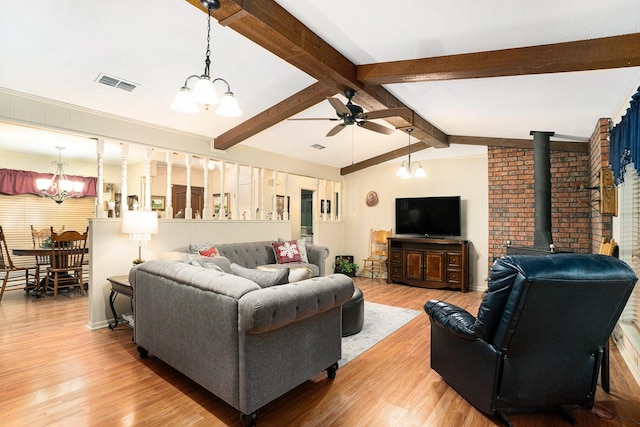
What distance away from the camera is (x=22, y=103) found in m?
3.25

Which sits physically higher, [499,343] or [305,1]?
[305,1]

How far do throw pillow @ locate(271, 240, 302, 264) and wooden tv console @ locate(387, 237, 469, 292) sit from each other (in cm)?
215

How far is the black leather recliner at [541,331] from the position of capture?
5.97ft

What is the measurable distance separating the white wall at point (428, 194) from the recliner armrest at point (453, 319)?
3.98 meters

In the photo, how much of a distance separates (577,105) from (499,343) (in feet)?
9.57

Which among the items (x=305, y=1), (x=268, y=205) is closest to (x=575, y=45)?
(x=305, y=1)

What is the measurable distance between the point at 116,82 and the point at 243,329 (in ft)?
9.46

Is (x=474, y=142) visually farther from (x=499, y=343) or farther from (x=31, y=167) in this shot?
(x=31, y=167)

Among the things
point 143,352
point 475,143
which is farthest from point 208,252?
point 475,143

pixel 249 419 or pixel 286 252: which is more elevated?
pixel 286 252

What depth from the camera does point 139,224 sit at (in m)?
3.73

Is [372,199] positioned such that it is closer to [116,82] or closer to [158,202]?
[158,202]

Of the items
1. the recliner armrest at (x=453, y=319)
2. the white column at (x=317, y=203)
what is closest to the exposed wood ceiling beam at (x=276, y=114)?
the recliner armrest at (x=453, y=319)

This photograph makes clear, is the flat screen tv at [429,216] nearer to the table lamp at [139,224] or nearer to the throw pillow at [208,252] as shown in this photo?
the throw pillow at [208,252]
